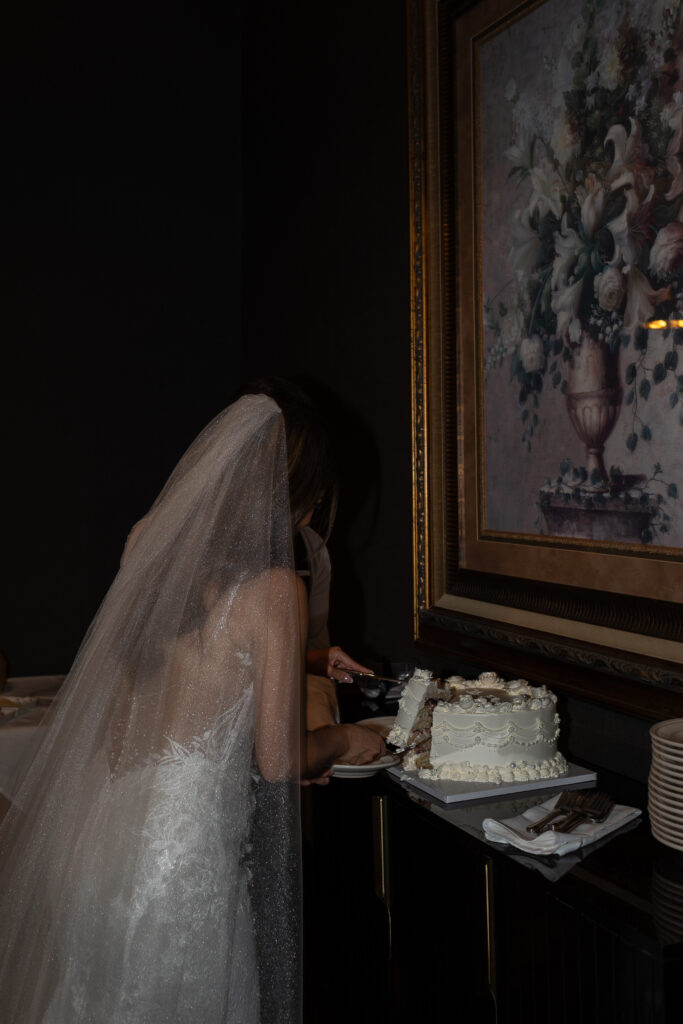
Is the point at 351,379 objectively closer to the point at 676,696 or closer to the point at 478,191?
the point at 478,191

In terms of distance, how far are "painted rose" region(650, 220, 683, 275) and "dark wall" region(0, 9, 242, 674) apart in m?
3.07

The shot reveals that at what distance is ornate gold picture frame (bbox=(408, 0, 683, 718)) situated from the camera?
179cm

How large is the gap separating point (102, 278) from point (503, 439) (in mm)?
2747

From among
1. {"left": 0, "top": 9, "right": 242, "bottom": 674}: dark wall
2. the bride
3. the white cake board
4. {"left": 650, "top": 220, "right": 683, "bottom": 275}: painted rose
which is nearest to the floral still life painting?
{"left": 650, "top": 220, "right": 683, "bottom": 275}: painted rose

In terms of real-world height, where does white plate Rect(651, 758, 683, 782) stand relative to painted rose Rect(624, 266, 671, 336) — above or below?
below

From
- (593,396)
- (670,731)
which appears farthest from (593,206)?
(670,731)

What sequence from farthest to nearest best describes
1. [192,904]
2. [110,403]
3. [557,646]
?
[110,403] < [557,646] < [192,904]

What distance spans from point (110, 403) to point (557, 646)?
293 cm

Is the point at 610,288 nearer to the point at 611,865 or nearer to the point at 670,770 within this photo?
the point at 670,770

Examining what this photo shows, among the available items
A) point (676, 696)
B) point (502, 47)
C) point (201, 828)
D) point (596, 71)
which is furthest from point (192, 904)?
point (502, 47)

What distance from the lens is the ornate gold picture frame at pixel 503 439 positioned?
179 cm

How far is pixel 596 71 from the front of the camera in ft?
6.16

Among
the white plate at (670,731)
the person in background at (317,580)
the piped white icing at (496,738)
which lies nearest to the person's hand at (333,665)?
the person in background at (317,580)

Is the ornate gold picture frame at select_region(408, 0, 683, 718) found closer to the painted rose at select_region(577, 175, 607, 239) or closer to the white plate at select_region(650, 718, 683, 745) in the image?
the painted rose at select_region(577, 175, 607, 239)
